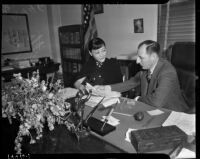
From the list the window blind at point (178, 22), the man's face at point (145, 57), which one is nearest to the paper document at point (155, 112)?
the man's face at point (145, 57)

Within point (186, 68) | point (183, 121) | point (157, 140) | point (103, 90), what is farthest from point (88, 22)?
point (157, 140)

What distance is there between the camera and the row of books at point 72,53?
11.7 ft

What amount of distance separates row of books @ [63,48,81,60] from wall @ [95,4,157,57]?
0.61 m

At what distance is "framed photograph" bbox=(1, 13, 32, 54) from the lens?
351 cm

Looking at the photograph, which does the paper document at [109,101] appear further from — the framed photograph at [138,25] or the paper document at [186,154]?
the framed photograph at [138,25]

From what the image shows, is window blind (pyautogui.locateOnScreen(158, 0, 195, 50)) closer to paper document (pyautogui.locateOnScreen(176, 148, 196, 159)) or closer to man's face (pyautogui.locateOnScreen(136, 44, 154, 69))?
man's face (pyautogui.locateOnScreen(136, 44, 154, 69))

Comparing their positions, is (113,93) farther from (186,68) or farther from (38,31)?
(38,31)

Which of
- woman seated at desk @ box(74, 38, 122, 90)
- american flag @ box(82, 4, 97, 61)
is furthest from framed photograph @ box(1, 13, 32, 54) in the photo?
woman seated at desk @ box(74, 38, 122, 90)

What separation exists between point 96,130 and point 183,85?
0.97 metres

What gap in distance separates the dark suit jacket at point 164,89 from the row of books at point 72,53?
79.8 inches

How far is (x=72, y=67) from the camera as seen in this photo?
377 centimetres

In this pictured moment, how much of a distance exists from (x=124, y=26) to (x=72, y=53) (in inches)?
51.5

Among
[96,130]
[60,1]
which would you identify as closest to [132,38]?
[60,1]
